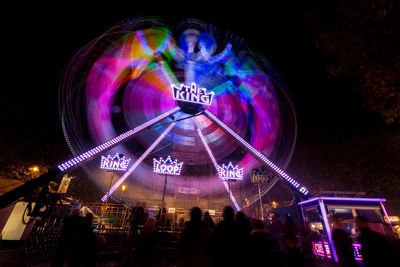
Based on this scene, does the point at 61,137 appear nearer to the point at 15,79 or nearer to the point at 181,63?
the point at 15,79

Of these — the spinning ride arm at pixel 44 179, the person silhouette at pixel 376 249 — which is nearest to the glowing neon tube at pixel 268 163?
the person silhouette at pixel 376 249

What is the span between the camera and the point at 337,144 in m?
18.4

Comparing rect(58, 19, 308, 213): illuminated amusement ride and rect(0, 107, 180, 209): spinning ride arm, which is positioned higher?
rect(58, 19, 308, 213): illuminated amusement ride

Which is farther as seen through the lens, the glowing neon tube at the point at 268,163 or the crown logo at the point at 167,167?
the crown logo at the point at 167,167

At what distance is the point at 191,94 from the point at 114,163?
10970mm

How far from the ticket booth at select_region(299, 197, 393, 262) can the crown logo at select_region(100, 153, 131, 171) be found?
17.1 meters

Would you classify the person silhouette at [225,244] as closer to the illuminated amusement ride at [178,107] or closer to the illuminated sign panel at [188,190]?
the illuminated amusement ride at [178,107]

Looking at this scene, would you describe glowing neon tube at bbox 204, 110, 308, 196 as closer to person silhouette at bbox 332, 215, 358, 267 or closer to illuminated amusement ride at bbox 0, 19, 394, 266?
illuminated amusement ride at bbox 0, 19, 394, 266

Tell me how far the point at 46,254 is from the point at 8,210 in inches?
486

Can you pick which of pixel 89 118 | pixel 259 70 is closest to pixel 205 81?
pixel 259 70

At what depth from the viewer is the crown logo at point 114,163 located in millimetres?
18548

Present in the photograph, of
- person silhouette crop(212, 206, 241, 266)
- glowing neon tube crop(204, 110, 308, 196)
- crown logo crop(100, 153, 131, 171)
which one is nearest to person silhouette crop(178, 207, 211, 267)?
person silhouette crop(212, 206, 241, 266)

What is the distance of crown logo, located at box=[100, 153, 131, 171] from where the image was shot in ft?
60.9

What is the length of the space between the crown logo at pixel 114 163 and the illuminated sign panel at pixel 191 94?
8.92m
